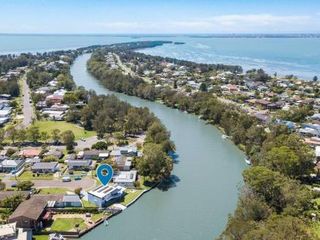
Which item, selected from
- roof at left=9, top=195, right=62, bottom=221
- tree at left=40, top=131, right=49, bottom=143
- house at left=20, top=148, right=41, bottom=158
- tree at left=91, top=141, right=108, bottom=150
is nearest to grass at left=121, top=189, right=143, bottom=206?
roof at left=9, top=195, right=62, bottom=221

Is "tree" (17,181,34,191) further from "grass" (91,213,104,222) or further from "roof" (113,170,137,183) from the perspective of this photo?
"grass" (91,213,104,222)

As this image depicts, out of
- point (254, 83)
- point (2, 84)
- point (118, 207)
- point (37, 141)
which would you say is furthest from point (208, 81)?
point (118, 207)

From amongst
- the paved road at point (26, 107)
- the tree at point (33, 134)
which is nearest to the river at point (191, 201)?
the tree at point (33, 134)

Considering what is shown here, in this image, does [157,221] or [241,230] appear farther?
[157,221]

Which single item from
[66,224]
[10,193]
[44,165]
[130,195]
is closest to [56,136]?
[44,165]

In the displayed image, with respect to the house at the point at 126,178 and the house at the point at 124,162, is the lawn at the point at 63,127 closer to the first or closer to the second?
the house at the point at 124,162

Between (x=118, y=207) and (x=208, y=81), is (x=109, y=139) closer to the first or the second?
(x=118, y=207)
